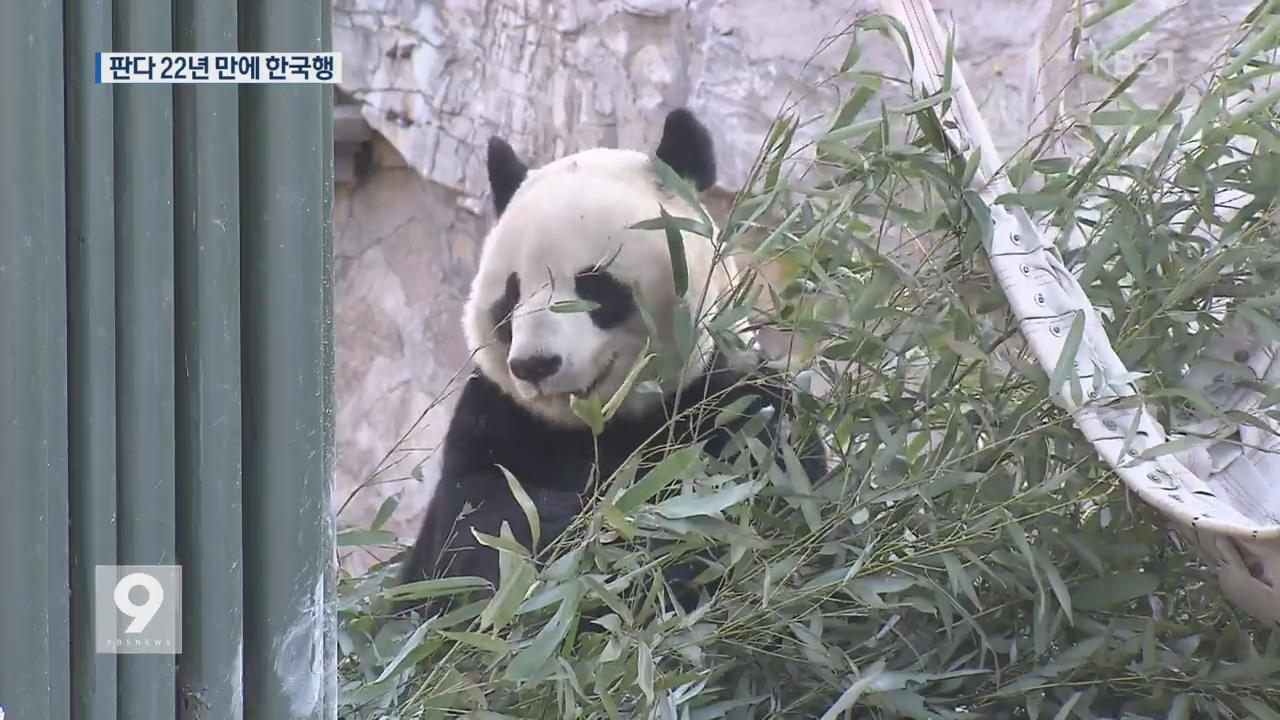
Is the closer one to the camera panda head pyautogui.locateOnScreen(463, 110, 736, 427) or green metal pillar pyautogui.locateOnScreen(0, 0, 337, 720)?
green metal pillar pyautogui.locateOnScreen(0, 0, 337, 720)

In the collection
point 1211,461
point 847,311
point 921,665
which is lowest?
point 921,665

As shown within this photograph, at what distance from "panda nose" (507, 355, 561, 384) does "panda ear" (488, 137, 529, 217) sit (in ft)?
1.38

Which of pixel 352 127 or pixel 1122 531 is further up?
pixel 352 127

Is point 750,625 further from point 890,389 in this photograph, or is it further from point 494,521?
point 494,521

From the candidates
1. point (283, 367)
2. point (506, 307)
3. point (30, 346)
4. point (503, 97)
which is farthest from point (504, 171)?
point (503, 97)

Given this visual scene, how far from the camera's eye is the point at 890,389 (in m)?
1.55

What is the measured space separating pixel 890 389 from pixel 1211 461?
1.14 ft

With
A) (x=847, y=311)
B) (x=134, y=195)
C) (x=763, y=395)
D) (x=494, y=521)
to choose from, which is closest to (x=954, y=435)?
(x=847, y=311)

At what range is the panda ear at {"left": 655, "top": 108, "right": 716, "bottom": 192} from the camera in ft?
6.66

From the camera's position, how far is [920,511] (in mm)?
1470

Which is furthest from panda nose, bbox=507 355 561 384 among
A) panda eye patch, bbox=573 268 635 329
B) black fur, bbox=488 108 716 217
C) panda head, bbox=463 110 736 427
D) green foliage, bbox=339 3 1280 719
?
black fur, bbox=488 108 716 217

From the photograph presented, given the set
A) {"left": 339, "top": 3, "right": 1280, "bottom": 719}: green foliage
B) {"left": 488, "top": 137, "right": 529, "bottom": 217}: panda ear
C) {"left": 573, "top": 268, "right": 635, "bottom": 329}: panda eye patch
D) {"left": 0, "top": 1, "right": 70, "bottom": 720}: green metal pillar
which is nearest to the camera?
{"left": 0, "top": 1, "right": 70, "bottom": 720}: green metal pillar

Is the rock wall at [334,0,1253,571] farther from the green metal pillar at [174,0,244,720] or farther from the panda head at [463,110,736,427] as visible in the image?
the green metal pillar at [174,0,244,720]

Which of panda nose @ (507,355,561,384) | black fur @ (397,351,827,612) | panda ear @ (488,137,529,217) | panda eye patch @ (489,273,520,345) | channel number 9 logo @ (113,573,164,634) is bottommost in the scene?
black fur @ (397,351,827,612)
